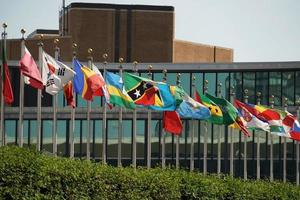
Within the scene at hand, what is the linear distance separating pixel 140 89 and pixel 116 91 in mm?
1847

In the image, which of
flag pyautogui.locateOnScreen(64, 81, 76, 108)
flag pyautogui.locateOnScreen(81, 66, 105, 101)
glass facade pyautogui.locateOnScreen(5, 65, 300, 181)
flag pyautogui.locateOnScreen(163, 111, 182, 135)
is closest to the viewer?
flag pyautogui.locateOnScreen(64, 81, 76, 108)

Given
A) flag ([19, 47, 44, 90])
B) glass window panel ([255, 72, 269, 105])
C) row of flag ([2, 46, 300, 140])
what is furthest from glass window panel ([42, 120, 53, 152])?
flag ([19, 47, 44, 90])

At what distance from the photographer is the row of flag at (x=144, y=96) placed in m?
34.1

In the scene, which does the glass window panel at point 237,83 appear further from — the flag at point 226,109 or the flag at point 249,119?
the flag at point 226,109

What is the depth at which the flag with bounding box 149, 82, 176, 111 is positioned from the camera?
4097cm

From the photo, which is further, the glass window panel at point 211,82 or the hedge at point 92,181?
the glass window panel at point 211,82

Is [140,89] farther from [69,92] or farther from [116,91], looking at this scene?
[69,92]

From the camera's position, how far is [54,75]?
34375 millimetres

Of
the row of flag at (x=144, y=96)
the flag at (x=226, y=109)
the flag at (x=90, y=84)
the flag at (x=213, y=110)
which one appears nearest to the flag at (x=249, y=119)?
the row of flag at (x=144, y=96)

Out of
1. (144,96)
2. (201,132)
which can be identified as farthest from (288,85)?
(144,96)

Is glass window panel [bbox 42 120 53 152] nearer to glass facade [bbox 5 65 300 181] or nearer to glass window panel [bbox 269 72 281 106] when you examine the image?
glass facade [bbox 5 65 300 181]

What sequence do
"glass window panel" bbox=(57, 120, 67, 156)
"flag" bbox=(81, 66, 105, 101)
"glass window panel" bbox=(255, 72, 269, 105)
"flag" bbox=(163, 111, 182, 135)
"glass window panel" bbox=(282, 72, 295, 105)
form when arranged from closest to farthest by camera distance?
1. "flag" bbox=(81, 66, 105, 101)
2. "flag" bbox=(163, 111, 182, 135)
3. "glass window panel" bbox=(57, 120, 67, 156)
4. "glass window panel" bbox=(255, 72, 269, 105)
5. "glass window panel" bbox=(282, 72, 295, 105)

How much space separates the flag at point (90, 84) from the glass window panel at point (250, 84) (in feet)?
145

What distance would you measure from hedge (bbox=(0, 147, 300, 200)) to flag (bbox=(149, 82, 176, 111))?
3.56m
